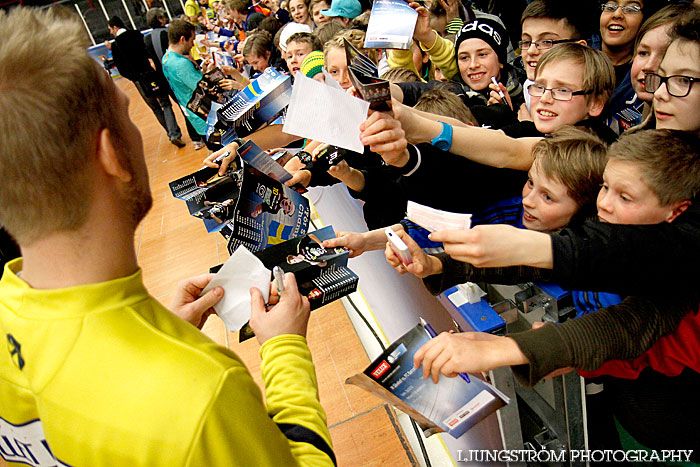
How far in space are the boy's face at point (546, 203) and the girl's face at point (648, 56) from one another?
30.1 inches

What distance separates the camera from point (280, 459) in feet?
2.65

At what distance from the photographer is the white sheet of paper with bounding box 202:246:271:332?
4.06 ft

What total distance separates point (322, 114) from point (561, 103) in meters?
1.14

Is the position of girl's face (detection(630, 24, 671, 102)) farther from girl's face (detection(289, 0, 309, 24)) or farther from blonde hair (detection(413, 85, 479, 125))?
girl's face (detection(289, 0, 309, 24))

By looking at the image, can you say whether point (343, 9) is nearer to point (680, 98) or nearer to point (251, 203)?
point (251, 203)

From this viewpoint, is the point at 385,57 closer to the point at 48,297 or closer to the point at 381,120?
the point at 381,120

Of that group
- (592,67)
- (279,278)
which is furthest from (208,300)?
(592,67)

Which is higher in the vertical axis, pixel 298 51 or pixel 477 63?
pixel 298 51

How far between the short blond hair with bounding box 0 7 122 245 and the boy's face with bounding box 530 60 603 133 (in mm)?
1698

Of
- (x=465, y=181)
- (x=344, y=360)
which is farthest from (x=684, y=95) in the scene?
(x=344, y=360)

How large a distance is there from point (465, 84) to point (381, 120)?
1619 mm

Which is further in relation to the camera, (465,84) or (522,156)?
(465,84)

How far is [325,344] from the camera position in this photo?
2727mm

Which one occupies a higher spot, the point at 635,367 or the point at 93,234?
the point at 93,234
